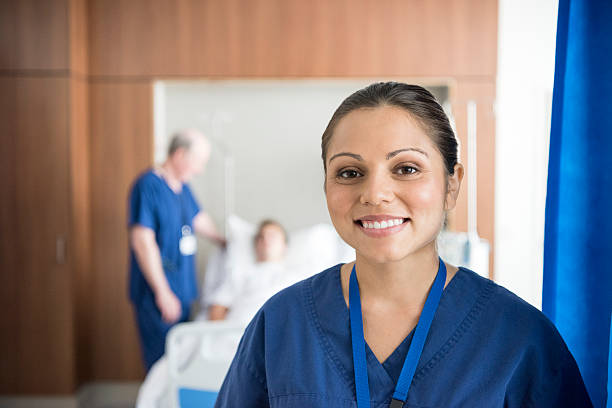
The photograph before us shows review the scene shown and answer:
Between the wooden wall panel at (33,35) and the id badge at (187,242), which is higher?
the wooden wall panel at (33,35)

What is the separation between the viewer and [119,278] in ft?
11.4

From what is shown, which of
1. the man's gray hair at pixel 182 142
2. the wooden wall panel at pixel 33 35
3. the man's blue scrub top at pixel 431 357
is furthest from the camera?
the wooden wall panel at pixel 33 35

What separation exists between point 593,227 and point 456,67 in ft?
8.67

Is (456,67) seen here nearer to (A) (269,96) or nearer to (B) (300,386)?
(A) (269,96)

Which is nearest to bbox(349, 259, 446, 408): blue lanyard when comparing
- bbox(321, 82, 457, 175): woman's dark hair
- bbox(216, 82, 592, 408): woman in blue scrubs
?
bbox(216, 82, 592, 408): woman in blue scrubs

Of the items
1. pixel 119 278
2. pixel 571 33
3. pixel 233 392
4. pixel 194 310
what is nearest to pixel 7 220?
pixel 119 278

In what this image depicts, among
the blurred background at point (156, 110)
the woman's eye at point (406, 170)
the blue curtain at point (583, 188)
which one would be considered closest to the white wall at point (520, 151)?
the blurred background at point (156, 110)

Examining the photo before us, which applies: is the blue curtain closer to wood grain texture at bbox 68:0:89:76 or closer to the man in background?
the man in background

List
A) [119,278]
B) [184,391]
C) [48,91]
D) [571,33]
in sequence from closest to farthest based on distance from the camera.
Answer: [571,33], [184,391], [48,91], [119,278]

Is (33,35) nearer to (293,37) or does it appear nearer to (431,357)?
(293,37)

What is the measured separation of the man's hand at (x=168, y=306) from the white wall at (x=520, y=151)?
1.91 meters

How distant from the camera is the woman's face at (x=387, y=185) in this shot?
0.88 m

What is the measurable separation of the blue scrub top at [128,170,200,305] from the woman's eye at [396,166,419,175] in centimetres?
228

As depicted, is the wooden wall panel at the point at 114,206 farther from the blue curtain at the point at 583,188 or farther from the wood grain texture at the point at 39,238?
the blue curtain at the point at 583,188
